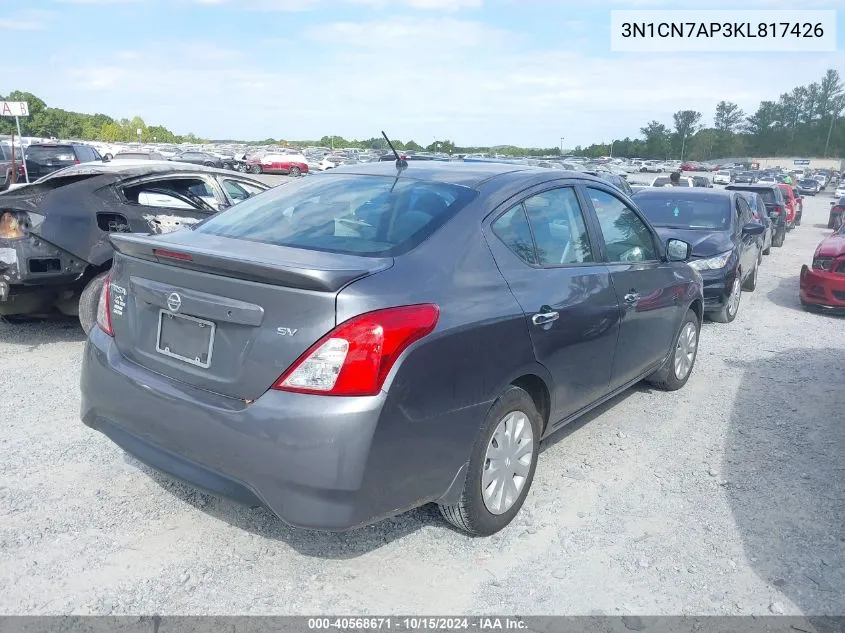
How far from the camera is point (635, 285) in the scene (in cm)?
433

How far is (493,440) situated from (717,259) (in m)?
5.91

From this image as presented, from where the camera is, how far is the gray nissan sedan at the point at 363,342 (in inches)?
99.0

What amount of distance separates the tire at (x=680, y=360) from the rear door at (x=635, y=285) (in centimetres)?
25

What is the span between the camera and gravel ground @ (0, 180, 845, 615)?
9.19ft

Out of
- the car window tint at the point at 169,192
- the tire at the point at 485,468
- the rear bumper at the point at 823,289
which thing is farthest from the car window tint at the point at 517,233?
the rear bumper at the point at 823,289

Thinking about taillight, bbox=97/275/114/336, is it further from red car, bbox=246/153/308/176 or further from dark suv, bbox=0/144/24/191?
red car, bbox=246/153/308/176

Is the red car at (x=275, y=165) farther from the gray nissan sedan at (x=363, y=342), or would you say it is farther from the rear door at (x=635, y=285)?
the gray nissan sedan at (x=363, y=342)

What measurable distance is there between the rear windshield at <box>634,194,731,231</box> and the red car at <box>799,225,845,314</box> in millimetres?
1262

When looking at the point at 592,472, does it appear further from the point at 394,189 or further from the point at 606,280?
the point at 394,189

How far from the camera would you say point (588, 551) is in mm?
3189

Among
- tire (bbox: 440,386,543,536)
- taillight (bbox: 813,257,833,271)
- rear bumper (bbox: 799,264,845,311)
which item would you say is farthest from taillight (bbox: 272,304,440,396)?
taillight (bbox: 813,257,833,271)

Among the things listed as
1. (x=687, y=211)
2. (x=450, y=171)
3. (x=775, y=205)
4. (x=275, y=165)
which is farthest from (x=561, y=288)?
(x=275, y=165)

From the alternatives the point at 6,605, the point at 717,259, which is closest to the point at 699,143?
the point at 717,259

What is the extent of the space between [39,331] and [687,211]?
26.0ft
